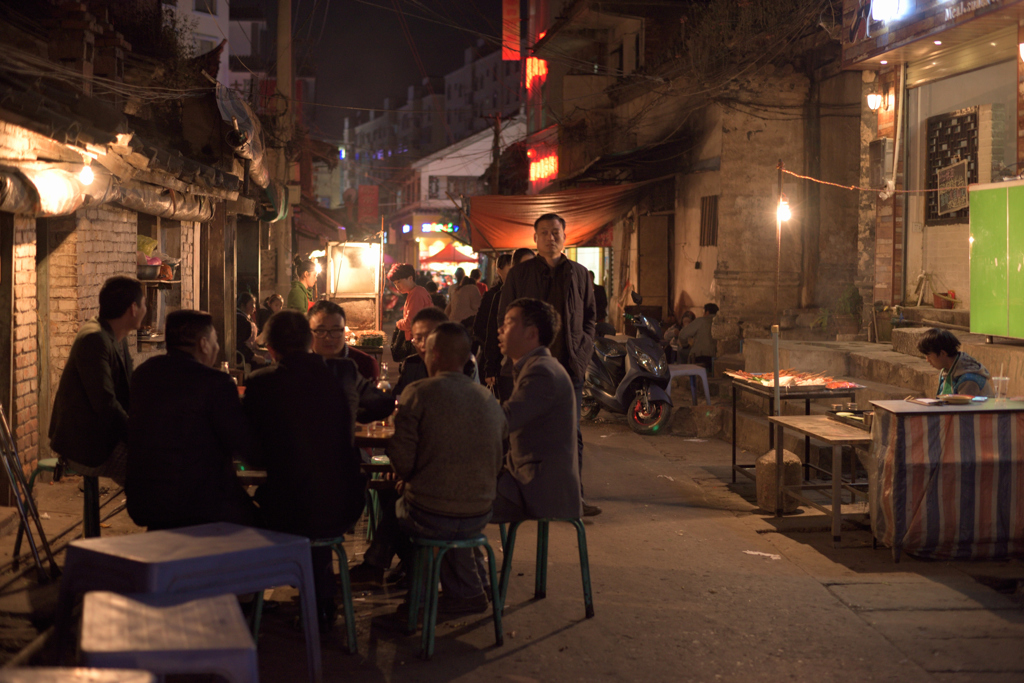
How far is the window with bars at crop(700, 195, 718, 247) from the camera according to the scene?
17344mm

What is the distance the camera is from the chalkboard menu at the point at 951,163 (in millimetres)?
11859

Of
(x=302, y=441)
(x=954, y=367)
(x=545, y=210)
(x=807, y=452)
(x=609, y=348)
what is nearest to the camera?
(x=302, y=441)

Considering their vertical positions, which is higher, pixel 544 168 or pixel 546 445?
pixel 544 168

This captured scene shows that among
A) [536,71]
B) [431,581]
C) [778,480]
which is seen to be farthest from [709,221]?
[536,71]

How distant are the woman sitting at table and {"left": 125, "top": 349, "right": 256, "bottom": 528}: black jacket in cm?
516

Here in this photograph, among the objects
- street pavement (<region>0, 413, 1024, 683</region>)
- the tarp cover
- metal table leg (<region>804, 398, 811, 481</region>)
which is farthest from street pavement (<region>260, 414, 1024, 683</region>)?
the tarp cover

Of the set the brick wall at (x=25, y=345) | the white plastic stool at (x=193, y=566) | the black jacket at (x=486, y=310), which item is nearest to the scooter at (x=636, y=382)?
the black jacket at (x=486, y=310)

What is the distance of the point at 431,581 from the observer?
436 centimetres

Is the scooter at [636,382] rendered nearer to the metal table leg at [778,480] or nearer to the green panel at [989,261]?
the green panel at [989,261]

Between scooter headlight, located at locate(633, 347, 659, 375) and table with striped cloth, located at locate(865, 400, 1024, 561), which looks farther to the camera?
scooter headlight, located at locate(633, 347, 659, 375)

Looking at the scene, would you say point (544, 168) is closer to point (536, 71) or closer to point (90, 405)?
point (536, 71)

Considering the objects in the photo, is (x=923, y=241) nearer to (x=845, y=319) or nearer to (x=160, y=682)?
(x=845, y=319)

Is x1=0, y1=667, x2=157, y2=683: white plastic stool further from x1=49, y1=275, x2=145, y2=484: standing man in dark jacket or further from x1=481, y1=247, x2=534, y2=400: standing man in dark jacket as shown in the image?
x1=481, y1=247, x2=534, y2=400: standing man in dark jacket

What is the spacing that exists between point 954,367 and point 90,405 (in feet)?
19.9
